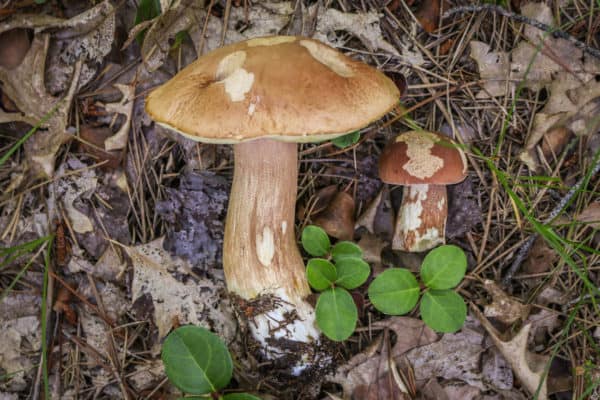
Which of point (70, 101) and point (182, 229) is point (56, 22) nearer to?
point (70, 101)

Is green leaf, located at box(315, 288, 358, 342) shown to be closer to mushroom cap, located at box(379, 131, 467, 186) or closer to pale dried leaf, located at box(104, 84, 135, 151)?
mushroom cap, located at box(379, 131, 467, 186)

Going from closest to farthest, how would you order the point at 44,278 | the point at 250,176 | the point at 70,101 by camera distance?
the point at 250,176
the point at 44,278
the point at 70,101

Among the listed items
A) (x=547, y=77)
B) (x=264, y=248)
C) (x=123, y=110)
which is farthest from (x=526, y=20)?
(x=123, y=110)

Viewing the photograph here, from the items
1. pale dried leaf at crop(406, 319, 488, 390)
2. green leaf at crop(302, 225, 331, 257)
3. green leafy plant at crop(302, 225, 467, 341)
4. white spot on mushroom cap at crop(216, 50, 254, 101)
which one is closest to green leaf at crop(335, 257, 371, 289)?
green leafy plant at crop(302, 225, 467, 341)

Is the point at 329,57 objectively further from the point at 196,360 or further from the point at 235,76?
the point at 196,360

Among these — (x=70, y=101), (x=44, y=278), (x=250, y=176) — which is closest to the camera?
(x=250, y=176)

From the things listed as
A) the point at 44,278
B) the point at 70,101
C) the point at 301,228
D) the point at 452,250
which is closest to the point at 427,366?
the point at 452,250
